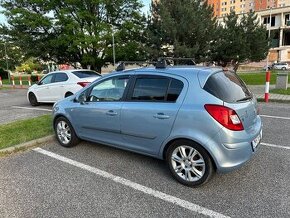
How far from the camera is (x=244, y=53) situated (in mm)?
17250

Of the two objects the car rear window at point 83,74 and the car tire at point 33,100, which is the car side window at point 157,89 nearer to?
the car rear window at point 83,74

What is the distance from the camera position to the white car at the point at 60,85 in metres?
9.62

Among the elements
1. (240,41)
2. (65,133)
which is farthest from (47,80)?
(240,41)

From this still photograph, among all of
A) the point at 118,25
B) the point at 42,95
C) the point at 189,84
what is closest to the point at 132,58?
the point at 118,25

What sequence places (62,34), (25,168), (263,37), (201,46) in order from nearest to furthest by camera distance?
(25,168) < (201,46) < (263,37) < (62,34)

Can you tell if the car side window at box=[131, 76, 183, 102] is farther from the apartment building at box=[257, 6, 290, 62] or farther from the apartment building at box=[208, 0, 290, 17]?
the apartment building at box=[208, 0, 290, 17]

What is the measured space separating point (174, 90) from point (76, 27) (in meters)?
17.4

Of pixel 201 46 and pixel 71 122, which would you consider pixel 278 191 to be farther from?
pixel 201 46

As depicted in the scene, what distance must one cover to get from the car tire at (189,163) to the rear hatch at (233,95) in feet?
2.22

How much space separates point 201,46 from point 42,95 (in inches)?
417

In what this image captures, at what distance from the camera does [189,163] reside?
3.50 metres

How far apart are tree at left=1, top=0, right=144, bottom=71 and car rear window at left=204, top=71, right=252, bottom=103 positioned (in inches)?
591

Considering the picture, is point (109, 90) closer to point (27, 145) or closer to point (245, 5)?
point (27, 145)

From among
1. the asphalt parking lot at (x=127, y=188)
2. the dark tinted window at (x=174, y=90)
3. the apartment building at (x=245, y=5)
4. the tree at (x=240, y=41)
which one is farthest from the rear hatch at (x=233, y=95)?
→ the apartment building at (x=245, y=5)
